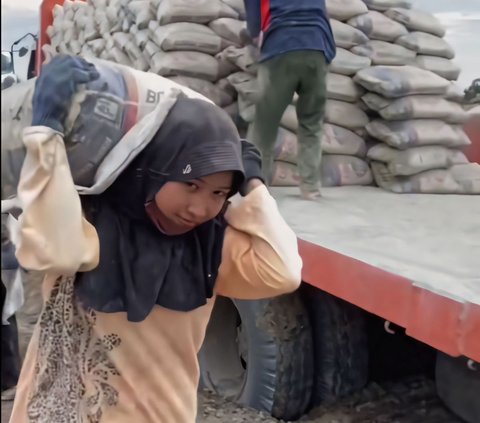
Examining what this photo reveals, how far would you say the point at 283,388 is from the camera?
2.65 meters

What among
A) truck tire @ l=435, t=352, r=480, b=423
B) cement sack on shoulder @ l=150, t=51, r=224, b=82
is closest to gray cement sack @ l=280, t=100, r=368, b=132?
cement sack on shoulder @ l=150, t=51, r=224, b=82

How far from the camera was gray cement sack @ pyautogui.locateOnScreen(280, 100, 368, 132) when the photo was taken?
3.51 meters

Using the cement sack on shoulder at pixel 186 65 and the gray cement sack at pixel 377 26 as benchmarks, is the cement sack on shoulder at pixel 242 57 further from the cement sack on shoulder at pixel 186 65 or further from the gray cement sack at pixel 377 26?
the gray cement sack at pixel 377 26

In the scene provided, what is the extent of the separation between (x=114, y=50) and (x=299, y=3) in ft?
4.98

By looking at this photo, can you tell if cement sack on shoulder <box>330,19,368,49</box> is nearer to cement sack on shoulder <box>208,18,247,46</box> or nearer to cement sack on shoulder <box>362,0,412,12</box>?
cement sack on shoulder <box>362,0,412,12</box>

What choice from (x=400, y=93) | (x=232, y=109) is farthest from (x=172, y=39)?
(x=400, y=93)

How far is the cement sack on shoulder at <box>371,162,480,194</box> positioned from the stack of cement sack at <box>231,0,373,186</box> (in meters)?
0.09

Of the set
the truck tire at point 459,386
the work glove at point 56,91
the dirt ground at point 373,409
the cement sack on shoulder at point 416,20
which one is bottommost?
the dirt ground at point 373,409

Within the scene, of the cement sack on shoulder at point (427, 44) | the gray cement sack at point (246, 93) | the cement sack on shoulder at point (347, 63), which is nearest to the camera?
the gray cement sack at point (246, 93)

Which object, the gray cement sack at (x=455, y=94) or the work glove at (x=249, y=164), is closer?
the work glove at (x=249, y=164)

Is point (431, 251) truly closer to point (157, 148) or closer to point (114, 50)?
point (157, 148)

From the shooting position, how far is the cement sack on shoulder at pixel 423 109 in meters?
3.48

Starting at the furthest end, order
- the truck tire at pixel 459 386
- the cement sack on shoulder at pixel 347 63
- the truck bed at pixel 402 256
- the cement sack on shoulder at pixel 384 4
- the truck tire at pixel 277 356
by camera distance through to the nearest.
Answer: the cement sack on shoulder at pixel 384 4 < the cement sack on shoulder at pixel 347 63 < the truck tire at pixel 277 356 < the truck tire at pixel 459 386 < the truck bed at pixel 402 256

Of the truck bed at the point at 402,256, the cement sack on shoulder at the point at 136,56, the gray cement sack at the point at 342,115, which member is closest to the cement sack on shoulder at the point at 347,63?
the gray cement sack at the point at 342,115
